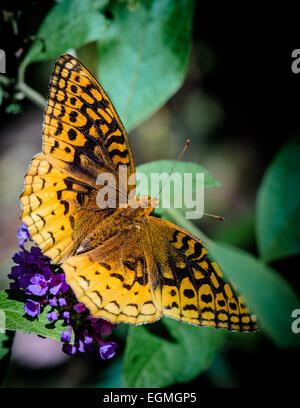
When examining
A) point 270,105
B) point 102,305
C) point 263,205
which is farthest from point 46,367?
point 270,105

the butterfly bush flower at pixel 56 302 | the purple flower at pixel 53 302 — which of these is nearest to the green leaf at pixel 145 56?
the butterfly bush flower at pixel 56 302

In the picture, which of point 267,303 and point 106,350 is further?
Result: point 106,350

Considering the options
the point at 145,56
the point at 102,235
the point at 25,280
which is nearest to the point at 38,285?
the point at 25,280

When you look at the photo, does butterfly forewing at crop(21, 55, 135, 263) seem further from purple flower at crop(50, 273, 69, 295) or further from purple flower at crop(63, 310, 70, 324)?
purple flower at crop(63, 310, 70, 324)

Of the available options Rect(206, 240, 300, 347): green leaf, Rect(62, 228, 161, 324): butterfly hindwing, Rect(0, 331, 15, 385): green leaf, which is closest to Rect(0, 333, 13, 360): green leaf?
Rect(0, 331, 15, 385): green leaf

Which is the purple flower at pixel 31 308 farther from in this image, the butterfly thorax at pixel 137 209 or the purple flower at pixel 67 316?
the butterfly thorax at pixel 137 209

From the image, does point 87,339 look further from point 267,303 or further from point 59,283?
point 267,303

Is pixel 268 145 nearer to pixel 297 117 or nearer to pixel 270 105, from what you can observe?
pixel 270 105
